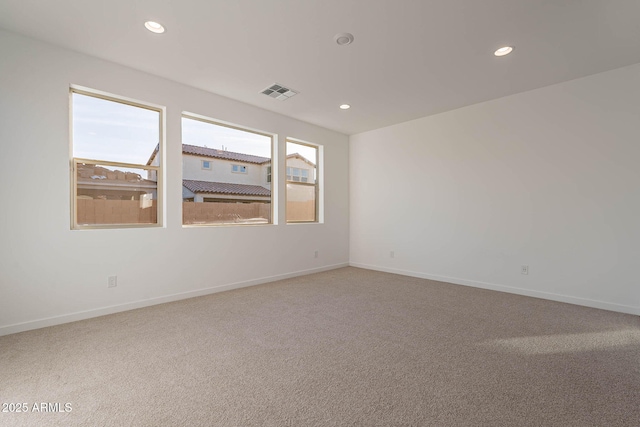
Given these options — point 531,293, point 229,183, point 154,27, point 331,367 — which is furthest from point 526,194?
point 154,27

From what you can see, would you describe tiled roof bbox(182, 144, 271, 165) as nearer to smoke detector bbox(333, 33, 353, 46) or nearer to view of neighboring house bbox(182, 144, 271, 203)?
view of neighboring house bbox(182, 144, 271, 203)

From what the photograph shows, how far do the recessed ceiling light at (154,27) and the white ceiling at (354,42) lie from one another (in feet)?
0.15

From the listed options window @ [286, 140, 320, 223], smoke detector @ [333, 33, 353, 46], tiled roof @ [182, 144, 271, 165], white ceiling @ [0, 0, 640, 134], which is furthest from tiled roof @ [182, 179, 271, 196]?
smoke detector @ [333, 33, 353, 46]

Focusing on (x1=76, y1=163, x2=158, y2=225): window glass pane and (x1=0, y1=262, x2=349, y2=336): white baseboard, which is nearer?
(x1=0, y1=262, x2=349, y2=336): white baseboard

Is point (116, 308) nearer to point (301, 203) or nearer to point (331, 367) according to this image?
point (331, 367)

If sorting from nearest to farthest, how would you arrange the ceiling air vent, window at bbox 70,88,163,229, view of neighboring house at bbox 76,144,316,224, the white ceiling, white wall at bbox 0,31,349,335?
the white ceiling, white wall at bbox 0,31,349,335, window at bbox 70,88,163,229, view of neighboring house at bbox 76,144,316,224, the ceiling air vent

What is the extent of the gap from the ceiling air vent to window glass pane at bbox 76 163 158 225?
186 centimetres

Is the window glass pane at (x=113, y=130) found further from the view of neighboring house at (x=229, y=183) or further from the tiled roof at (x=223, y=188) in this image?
the tiled roof at (x=223, y=188)

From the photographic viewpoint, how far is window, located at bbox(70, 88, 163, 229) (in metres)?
3.09

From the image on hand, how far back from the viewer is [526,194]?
392 cm

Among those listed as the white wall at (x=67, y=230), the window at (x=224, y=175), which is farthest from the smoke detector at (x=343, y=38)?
the window at (x=224, y=175)

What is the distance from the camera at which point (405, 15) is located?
94.9 inches

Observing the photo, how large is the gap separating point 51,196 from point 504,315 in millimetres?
4949

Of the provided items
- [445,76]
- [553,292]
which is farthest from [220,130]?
[553,292]
